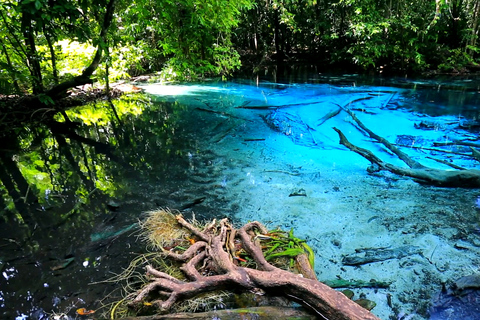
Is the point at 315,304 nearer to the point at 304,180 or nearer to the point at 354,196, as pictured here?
the point at 354,196

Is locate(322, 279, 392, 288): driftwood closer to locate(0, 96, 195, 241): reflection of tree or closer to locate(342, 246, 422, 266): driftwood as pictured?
locate(342, 246, 422, 266): driftwood

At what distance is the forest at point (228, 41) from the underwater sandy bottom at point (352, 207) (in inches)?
173

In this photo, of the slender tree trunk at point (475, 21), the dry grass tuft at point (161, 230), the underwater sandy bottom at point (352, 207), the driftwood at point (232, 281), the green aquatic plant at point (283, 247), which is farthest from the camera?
the slender tree trunk at point (475, 21)

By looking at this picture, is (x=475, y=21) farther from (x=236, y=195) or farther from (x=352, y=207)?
(x=236, y=195)

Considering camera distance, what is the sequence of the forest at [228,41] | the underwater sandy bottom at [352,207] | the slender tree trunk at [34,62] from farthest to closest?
1. the forest at [228,41]
2. the slender tree trunk at [34,62]
3. the underwater sandy bottom at [352,207]

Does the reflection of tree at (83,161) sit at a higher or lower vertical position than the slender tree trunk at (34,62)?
lower

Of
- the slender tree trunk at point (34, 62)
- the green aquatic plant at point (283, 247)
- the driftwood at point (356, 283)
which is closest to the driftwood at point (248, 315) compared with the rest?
the green aquatic plant at point (283, 247)

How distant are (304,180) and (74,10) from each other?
18.6 ft

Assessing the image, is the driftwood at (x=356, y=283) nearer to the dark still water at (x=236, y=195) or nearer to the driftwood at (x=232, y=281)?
the dark still water at (x=236, y=195)

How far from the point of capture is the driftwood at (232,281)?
1.85 m

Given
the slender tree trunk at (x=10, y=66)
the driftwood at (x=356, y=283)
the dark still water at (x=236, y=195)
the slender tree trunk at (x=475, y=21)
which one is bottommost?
the driftwood at (x=356, y=283)

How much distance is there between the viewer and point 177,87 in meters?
13.9

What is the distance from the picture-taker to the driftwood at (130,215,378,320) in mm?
1846

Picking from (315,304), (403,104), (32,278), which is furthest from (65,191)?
(403,104)
